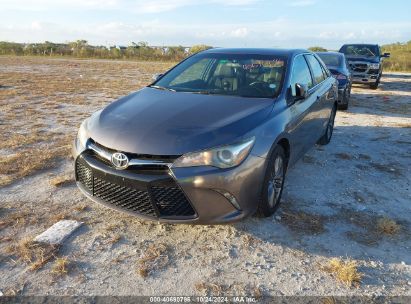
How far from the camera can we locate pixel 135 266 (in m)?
2.91

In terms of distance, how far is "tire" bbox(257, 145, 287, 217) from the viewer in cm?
336

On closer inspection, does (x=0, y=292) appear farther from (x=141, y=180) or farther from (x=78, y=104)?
(x=78, y=104)

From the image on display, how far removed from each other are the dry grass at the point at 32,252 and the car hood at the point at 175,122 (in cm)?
93

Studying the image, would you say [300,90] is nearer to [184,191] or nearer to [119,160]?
[184,191]

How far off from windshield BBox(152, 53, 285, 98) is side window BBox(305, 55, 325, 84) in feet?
3.42

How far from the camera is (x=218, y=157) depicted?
2.94 meters

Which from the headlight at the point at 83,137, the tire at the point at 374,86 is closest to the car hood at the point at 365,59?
the tire at the point at 374,86

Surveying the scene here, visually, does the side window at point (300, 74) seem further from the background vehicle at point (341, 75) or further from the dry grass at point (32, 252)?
the background vehicle at point (341, 75)

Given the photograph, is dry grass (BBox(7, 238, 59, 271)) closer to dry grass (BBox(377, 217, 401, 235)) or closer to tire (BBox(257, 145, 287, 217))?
tire (BBox(257, 145, 287, 217))

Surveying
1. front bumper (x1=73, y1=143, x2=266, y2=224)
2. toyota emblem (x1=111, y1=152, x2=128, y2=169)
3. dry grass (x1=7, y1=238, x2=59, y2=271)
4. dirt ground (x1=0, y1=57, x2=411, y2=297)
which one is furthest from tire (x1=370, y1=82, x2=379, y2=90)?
dry grass (x1=7, y1=238, x2=59, y2=271)

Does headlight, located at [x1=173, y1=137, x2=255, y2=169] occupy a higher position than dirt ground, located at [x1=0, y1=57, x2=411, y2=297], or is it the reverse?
headlight, located at [x1=173, y1=137, x2=255, y2=169]

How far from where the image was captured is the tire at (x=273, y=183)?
11.0 ft

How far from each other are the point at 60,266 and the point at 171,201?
0.93 m

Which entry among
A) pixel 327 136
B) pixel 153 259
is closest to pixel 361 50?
pixel 327 136
